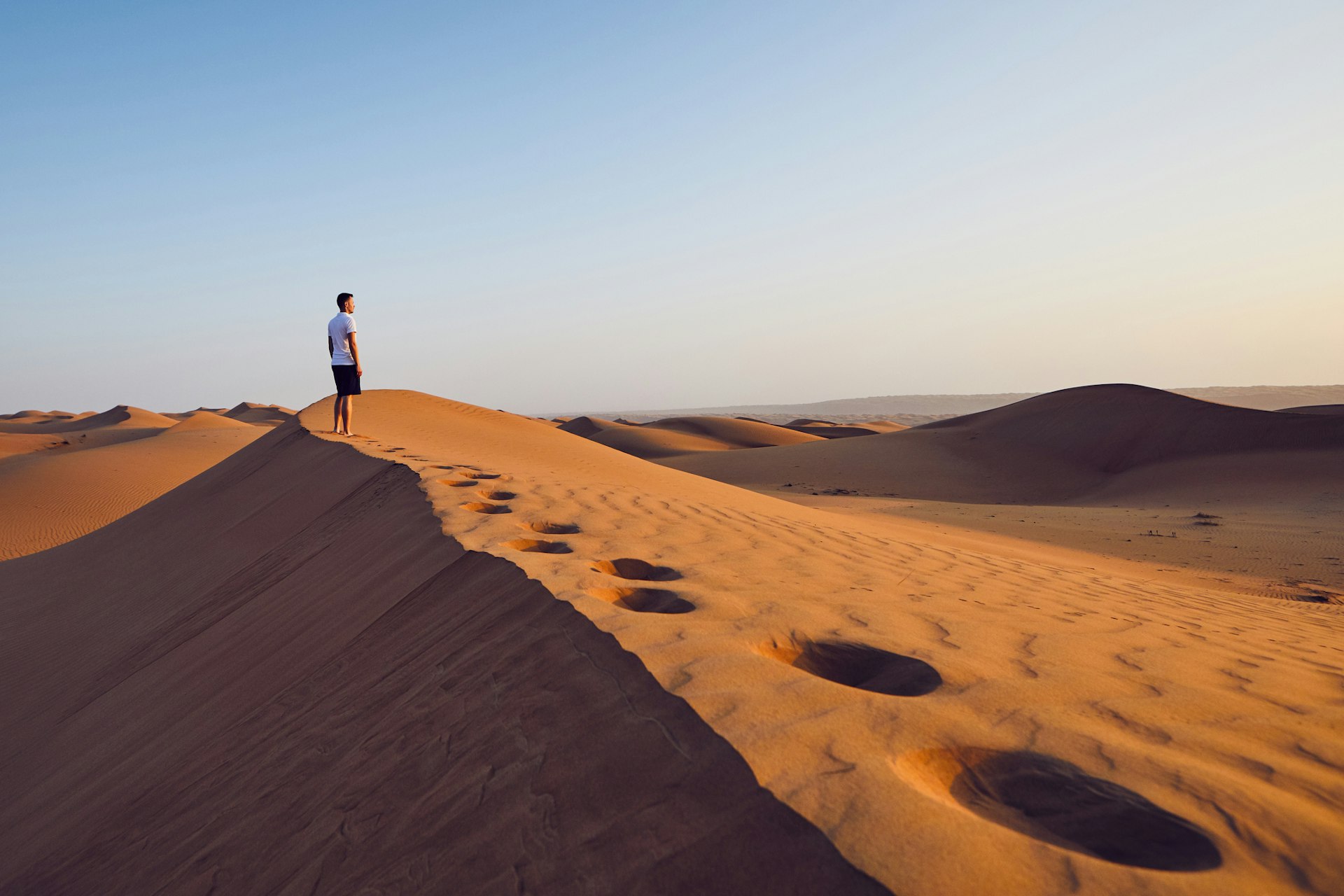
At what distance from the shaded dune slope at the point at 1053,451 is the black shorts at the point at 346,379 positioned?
1199cm

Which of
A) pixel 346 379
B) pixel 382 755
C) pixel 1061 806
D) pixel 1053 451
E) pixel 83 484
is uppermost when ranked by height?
pixel 346 379

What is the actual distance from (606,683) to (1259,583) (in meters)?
7.66

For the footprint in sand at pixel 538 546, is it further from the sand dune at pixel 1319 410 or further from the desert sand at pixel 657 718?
the sand dune at pixel 1319 410

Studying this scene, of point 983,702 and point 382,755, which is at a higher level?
point 983,702

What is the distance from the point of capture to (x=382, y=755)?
2.27 m

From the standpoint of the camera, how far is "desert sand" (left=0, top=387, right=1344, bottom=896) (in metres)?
1.48

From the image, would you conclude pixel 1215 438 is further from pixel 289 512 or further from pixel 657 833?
pixel 657 833

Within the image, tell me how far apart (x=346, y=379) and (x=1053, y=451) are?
1868 centimetres

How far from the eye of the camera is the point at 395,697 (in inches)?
103

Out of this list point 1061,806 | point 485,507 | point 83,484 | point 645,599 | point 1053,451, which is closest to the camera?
point 1061,806

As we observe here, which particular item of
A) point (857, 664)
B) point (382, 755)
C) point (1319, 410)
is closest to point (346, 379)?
point (382, 755)

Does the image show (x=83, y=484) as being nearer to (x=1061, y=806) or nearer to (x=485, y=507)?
(x=485, y=507)

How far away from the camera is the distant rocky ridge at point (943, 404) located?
93562 mm

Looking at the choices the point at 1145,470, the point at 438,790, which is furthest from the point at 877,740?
the point at 1145,470
